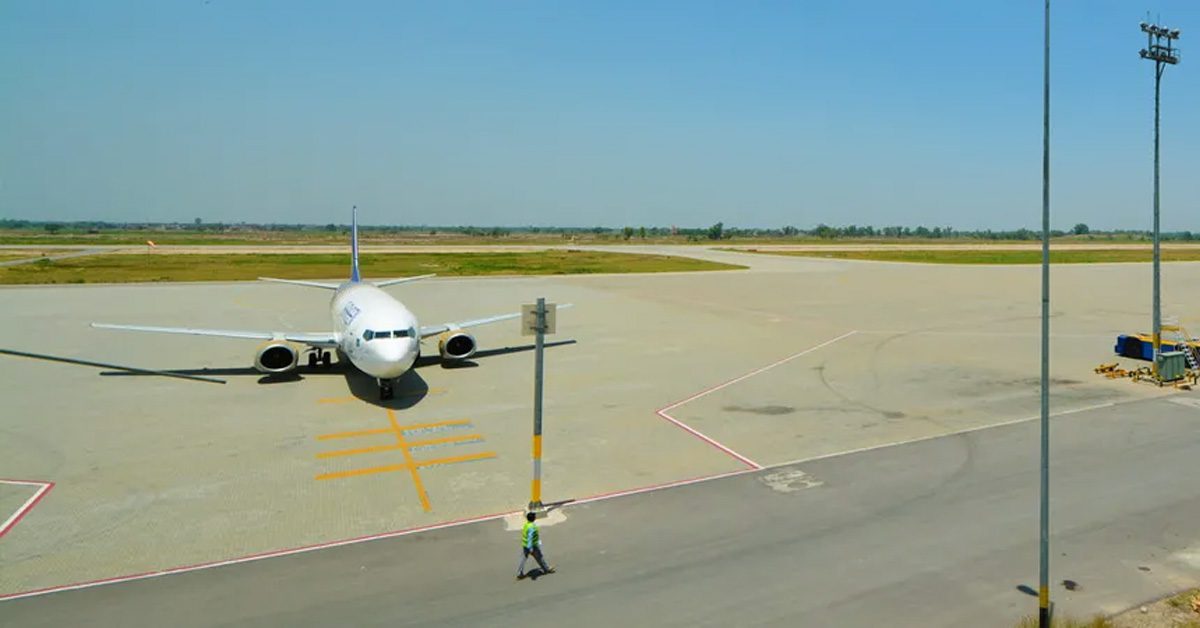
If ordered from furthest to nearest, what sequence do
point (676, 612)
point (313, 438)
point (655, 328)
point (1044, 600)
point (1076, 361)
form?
1. point (655, 328)
2. point (1076, 361)
3. point (313, 438)
4. point (676, 612)
5. point (1044, 600)

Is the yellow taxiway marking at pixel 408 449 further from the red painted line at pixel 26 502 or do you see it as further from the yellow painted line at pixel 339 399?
the red painted line at pixel 26 502

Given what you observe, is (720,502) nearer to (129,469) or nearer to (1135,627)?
(1135,627)

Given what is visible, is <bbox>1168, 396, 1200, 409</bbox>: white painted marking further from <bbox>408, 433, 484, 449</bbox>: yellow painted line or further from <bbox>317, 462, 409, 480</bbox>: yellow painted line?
<bbox>317, 462, 409, 480</bbox>: yellow painted line

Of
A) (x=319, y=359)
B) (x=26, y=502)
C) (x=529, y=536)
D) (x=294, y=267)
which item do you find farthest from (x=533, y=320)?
(x=294, y=267)

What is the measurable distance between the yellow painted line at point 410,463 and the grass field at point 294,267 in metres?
56.6

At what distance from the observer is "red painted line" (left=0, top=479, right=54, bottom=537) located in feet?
49.6

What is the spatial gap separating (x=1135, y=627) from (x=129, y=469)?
22047 mm

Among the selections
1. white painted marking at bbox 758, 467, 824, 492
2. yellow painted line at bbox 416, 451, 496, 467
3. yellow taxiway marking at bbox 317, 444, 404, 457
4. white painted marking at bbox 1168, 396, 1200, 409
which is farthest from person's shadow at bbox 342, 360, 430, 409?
white painted marking at bbox 1168, 396, 1200, 409

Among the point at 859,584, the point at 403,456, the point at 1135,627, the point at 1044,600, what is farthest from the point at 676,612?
the point at 403,456

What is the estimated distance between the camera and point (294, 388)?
27.7 meters

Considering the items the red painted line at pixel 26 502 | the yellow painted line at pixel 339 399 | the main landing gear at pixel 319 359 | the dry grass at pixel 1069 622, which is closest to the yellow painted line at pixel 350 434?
the yellow painted line at pixel 339 399

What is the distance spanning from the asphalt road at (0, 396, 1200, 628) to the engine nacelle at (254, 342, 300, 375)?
52.5 feet

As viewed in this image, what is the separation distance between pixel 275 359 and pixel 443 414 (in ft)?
28.4

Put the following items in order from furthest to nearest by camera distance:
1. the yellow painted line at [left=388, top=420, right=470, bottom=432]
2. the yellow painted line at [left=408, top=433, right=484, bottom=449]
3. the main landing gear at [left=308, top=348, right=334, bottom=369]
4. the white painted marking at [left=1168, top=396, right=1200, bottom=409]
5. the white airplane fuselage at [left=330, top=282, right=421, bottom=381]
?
the main landing gear at [left=308, top=348, right=334, bottom=369] < the white painted marking at [left=1168, top=396, right=1200, bottom=409] < the white airplane fuselage at [left=330, top=282, right=421, bottom=381] < the yellow painted line at [left=388, top=420, right=470, bottom=432] < the yellow painted line at [left=408, top=433, right=484, bottom=449]
